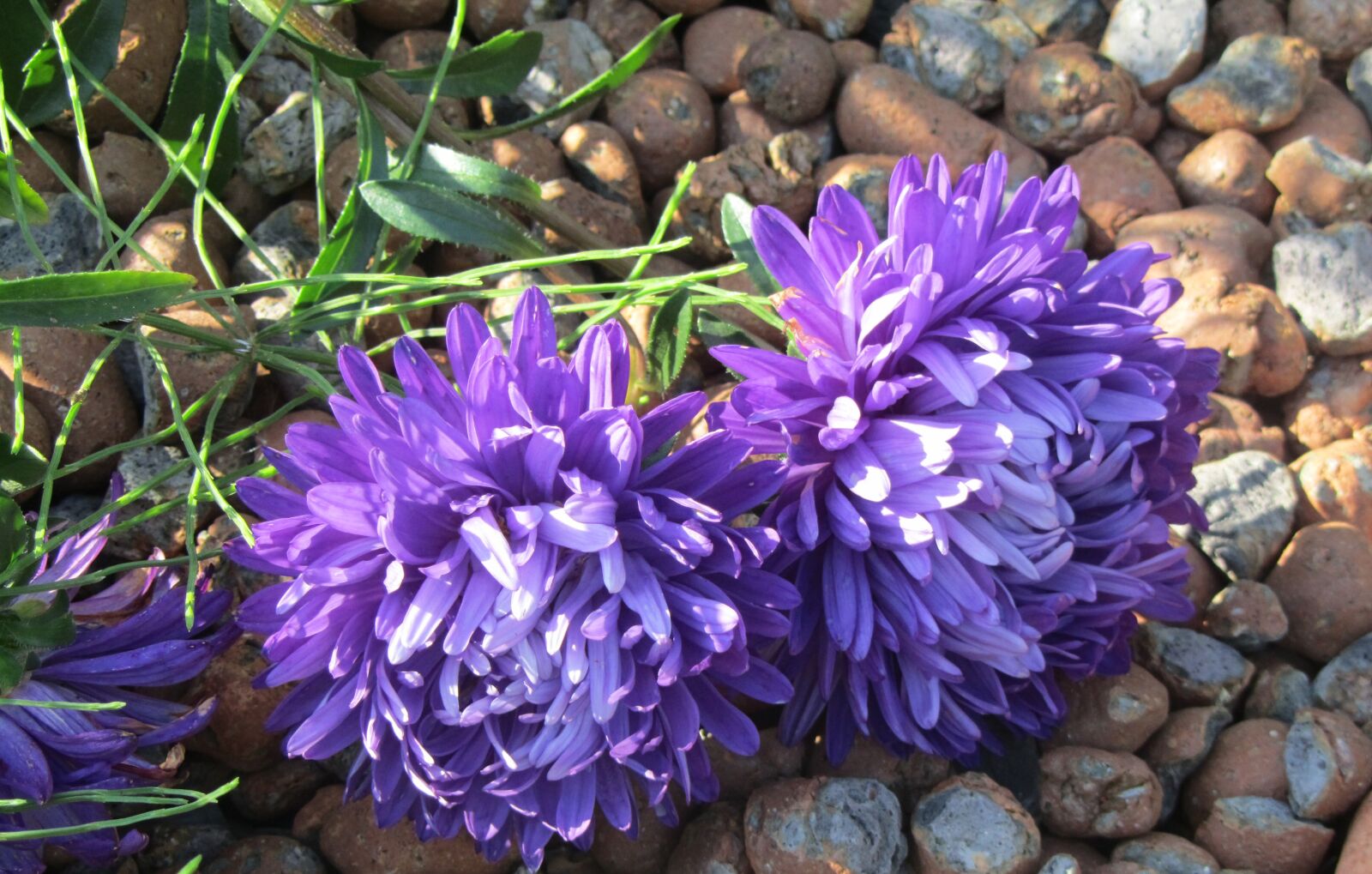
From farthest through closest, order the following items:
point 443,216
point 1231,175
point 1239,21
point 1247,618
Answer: point 1239,21 < point 1231,175 < point 1247,618 < point 443,216

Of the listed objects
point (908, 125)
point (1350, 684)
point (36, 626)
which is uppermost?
point (908, 125)

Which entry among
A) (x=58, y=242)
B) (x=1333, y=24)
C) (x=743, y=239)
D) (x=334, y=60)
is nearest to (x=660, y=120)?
(x=743, y=239)

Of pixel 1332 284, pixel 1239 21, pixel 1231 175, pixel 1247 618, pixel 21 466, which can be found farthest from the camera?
pixel 1239 21

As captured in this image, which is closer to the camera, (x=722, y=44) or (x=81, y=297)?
(x=81, y=297)

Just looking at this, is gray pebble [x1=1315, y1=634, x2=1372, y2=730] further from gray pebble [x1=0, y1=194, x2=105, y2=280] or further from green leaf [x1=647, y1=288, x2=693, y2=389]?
gray pebble [x1=0, y1=194, x2=105, y2=280]

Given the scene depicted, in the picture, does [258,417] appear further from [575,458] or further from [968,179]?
[968,179]

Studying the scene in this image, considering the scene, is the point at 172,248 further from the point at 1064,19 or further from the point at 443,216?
the point at 1064,19

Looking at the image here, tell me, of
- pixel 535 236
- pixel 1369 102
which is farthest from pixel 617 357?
pixel 1369 102
